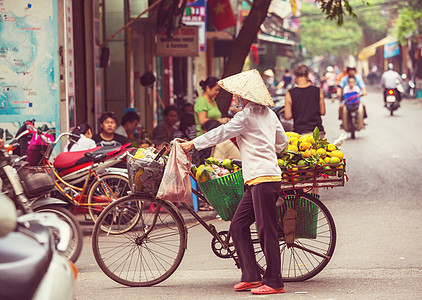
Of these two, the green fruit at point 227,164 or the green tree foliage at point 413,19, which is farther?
the green tree foliage at point 413,19

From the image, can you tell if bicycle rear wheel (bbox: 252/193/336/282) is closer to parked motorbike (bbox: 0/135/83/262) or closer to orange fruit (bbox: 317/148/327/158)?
orange fruit (bbox: 317/148/327/158)

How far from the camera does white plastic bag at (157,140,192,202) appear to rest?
6.39m

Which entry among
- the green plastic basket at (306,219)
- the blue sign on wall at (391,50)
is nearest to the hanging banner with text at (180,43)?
the green plastic basket at (306,219)

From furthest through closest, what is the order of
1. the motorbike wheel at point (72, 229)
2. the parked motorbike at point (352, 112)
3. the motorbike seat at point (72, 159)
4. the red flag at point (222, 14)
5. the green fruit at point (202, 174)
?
the parked motorbike at point (352, 112), the red flag at point (222, 14), the motorbike seat at point (72, 159), the green fruit at point (202, 174), the motorbike wheel at point (72, 229)

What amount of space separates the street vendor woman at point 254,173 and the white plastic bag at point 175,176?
83 mm

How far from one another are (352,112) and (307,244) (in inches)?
587

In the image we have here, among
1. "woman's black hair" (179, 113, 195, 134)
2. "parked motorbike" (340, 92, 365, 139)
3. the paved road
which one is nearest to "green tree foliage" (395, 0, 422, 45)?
"parked motorbike" (340, 92, 365, 139)

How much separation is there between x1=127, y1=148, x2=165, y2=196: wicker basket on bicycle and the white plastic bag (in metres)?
0.09

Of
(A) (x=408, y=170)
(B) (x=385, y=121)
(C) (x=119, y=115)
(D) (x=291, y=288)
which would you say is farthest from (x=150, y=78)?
(D) (x=291, y=288)

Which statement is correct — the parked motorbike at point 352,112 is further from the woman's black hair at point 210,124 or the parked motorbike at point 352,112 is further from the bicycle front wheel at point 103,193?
the bicycle front wheel at point 103,193

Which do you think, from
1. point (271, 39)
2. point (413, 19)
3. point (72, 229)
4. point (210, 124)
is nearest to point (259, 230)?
point (72, 229)

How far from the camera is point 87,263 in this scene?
317 inches

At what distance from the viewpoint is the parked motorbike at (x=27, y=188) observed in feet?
20.7

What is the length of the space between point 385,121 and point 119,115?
12.8m
